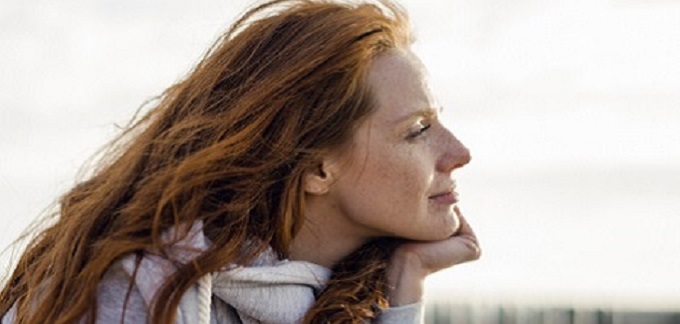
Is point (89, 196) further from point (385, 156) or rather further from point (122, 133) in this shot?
A: point (385, 156)

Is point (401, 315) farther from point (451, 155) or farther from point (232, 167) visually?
point (232, 167)

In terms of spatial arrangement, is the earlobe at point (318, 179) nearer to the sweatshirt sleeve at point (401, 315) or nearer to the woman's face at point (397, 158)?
the woman's face at point (397, 158)

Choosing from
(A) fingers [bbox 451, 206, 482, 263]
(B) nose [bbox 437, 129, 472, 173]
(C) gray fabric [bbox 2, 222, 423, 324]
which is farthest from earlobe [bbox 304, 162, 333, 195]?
(A) fingers [bbox 451, 206, 482, 263]

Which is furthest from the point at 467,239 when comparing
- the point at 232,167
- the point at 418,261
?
the point at 232,167

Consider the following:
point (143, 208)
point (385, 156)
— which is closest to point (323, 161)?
point (385, 156)

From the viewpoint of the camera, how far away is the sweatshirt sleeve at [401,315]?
591 cm

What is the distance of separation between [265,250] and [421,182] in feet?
1.62

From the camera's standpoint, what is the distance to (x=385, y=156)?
580cm

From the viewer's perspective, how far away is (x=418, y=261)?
19.8 ft

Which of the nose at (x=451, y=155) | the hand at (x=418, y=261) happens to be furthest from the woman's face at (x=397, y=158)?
the hand at (x=418, y=261)

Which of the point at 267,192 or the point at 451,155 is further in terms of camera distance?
the point at 451,155

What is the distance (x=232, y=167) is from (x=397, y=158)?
0.48 meters

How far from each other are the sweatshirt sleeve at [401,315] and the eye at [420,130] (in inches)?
19.9

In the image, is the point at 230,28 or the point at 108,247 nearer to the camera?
the point at 108,247
